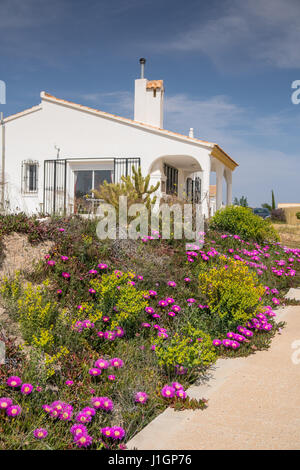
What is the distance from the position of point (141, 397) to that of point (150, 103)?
14552 millimetres

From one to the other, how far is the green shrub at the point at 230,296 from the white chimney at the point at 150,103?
12.0m

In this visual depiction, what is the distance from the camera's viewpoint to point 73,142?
14.6 metres

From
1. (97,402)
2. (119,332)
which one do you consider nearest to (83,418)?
(97,402)

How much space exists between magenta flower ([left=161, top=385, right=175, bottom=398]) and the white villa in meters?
10.7

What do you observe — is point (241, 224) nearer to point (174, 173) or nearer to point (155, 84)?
point (174, 173)

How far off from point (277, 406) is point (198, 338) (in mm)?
986

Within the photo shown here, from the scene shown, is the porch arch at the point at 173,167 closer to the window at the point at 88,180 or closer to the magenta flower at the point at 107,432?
the window at the point at 88,180

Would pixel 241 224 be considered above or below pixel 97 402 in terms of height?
above

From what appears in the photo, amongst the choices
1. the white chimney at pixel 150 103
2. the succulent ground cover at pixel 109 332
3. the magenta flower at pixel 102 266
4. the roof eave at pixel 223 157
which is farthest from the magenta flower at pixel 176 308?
the white chimney at pixel 150 103

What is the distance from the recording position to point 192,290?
5.93 m

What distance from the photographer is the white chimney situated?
16.0 m

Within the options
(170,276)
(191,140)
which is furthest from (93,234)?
(191,140)

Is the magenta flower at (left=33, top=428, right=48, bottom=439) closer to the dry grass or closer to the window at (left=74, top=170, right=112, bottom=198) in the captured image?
the window at (left=74, top=170, right=112, bottom=198)

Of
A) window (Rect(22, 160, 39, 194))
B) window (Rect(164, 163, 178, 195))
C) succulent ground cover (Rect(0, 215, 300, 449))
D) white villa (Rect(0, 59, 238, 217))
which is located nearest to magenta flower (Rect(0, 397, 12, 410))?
succulent ground cover (Rect(0, 215, 300, 449))
